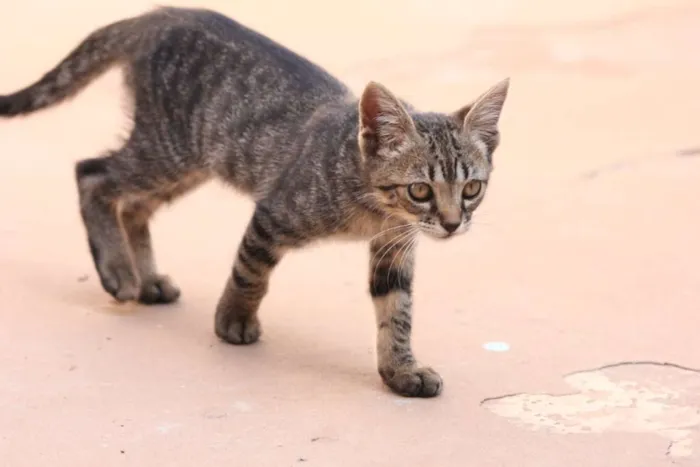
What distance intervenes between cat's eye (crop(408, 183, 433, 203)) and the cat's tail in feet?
5.61

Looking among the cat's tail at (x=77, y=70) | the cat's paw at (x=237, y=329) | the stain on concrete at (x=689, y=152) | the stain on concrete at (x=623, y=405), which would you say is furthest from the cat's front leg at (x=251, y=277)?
the stain on concrete at (x=689, y=152)

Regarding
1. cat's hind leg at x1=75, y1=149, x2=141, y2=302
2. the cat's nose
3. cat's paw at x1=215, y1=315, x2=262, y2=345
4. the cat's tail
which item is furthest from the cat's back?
the cat's nose

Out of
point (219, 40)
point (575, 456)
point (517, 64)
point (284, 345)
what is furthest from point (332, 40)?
point (575, 456)

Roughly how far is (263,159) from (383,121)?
0.79 m

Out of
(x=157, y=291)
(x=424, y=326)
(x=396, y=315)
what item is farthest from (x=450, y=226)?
(x=157, y=291)

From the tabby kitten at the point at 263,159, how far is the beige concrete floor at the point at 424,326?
261 mm

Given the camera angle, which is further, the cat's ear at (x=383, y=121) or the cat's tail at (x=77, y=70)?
the cat's tail at (x=77, y=70)

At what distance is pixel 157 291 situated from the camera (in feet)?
14.9

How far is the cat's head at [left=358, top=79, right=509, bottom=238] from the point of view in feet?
11.4

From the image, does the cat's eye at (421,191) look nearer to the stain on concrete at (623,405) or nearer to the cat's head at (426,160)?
the cat's head at (426,160)

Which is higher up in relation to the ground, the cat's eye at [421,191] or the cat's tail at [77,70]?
the cat's tail at [77,70]

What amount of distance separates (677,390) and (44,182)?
3.97 metres

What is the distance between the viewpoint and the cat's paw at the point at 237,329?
4.06 metres

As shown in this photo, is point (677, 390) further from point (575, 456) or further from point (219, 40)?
point (219, 40)
